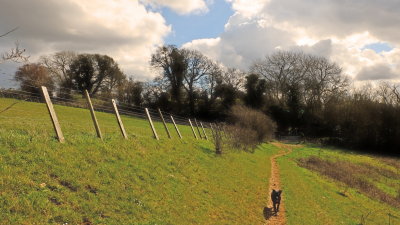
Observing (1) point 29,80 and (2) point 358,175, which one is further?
(2) point 358,175

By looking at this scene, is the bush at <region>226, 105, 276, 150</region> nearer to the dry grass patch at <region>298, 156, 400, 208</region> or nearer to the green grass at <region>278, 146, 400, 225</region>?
the dry grass patch at <region>298, 156, 400, 208</region>

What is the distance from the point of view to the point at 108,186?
791 centimetres

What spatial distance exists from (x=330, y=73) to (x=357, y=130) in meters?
20.2

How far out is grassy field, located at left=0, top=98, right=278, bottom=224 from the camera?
6094 millimetres

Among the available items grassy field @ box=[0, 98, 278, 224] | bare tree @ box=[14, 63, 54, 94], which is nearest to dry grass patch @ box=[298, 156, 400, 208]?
grassy field @ box=[0, 98, 278, 224]

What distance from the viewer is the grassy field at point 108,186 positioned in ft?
20.0

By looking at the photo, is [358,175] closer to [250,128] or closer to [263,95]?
[250,128]

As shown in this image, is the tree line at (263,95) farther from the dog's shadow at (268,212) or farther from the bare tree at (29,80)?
the dog's shadow at (268,212)

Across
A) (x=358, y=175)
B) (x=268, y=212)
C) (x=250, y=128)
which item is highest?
(x=250, y=128)

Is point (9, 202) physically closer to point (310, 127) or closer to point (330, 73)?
point (310, 127)

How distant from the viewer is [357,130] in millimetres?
58906

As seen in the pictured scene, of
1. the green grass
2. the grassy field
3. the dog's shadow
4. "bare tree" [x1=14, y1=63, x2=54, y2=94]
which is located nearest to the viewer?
the grassy field

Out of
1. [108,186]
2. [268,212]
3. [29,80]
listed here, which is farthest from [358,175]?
[29,80]

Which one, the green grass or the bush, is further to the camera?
the bush
